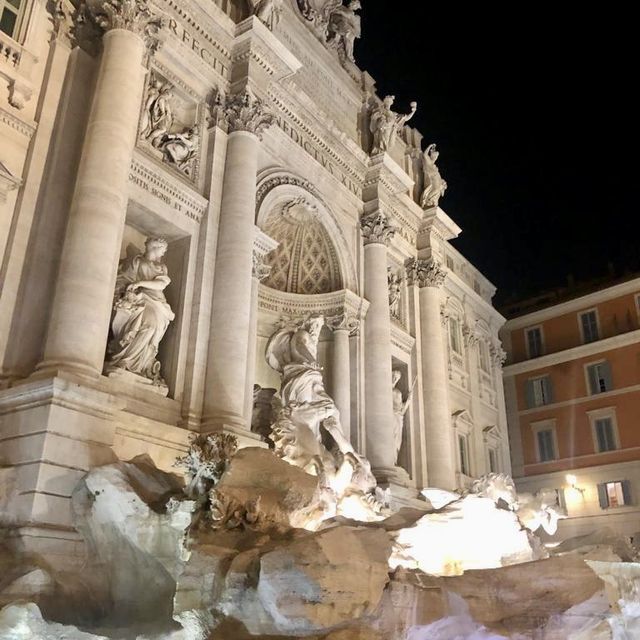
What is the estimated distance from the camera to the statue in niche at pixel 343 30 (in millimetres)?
19161

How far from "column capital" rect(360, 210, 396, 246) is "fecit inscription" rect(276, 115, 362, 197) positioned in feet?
2.58

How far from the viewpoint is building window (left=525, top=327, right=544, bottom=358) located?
95.5 ft

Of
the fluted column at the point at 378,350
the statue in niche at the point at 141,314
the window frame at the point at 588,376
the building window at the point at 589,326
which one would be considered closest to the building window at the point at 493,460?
the window frame at the point at 588,376

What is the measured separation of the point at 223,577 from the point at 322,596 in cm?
96

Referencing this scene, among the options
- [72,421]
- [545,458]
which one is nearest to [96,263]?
[72,421]

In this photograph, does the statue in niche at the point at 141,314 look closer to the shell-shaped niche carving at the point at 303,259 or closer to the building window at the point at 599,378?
the shell-shaped niche carving at the point at 303,259

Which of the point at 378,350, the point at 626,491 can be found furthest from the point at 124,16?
the point at 626,491

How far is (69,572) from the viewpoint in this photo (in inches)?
320

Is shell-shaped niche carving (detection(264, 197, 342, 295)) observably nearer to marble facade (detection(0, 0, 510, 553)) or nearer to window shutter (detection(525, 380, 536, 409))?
marble facade (detection(0, 0, 510, 553))

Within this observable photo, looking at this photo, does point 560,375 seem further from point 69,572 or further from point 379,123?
point 69,572

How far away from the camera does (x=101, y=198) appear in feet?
33.3

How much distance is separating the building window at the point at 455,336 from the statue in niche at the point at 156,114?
1377cm

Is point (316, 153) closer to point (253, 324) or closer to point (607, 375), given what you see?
point (253, 324)

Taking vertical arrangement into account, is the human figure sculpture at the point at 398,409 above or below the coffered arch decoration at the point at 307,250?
below
